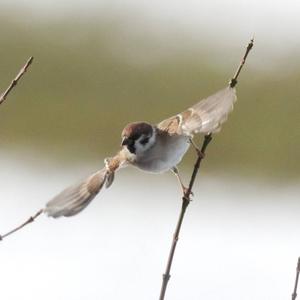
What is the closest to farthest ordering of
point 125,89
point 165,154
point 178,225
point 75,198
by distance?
point 178,225 < point 75,198 < point 165,154 < point 125,89

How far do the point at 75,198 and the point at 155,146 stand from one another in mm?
→ 343

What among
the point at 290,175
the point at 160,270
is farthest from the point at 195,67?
the point at 160,270

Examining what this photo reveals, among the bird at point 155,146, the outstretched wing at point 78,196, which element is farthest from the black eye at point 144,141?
the outstretched wing at point 78,196

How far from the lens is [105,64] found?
23.5 ft

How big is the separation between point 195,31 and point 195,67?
2.40ft

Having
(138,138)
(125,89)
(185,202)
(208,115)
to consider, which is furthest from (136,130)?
(125,89)

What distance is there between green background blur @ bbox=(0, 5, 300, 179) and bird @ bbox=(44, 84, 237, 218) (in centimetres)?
311

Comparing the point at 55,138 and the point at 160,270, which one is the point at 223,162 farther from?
the point at 160,270

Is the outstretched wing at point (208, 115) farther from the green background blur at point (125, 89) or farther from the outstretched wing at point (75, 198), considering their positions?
the green background blur at point (125, 89)

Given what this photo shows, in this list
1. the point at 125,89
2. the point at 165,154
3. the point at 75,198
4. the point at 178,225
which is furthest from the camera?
the point at 125,89

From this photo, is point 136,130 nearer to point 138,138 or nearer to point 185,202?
point 138,138

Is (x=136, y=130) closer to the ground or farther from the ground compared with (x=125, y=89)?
closer to the ground

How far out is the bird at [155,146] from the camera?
2363 millimetres

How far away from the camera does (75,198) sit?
7.88ft
